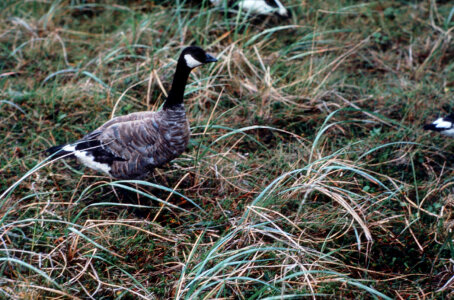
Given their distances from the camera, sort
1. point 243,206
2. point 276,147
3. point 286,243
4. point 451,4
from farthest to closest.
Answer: point 451,4
point 276,147
point 243,206
point 286,243

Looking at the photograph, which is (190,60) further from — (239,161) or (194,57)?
(239,161)

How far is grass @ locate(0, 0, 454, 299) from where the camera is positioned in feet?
8.66

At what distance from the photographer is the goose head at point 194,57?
3088 millimetres

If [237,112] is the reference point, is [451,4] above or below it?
above

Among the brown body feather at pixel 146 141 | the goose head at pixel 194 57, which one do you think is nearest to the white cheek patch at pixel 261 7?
the goose head at pixel 194 57

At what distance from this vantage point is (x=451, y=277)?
261cm

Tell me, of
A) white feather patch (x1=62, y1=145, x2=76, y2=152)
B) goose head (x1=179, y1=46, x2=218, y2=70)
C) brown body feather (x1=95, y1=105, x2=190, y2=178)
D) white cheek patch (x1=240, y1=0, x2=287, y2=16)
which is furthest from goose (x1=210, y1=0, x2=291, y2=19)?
white feather patch (x1=62, y1=145, x2=76, y2=152)

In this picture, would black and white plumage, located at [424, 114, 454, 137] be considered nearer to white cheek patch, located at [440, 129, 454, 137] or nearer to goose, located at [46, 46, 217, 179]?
white cheek patch, located at [440, 129, 454, 137]

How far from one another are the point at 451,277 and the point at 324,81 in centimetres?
206

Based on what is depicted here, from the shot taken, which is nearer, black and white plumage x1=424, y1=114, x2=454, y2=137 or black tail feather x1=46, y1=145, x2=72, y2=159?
black tail feather x1=46, y1=145, x2=72, y2=159

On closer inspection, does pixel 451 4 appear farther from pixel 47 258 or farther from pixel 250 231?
pixel 47 258

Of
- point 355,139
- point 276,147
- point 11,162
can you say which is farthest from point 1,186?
point 355,139

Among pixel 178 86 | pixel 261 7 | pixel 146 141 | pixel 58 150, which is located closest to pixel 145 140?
pixel 146 141

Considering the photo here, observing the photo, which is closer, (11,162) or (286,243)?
(286,243)
